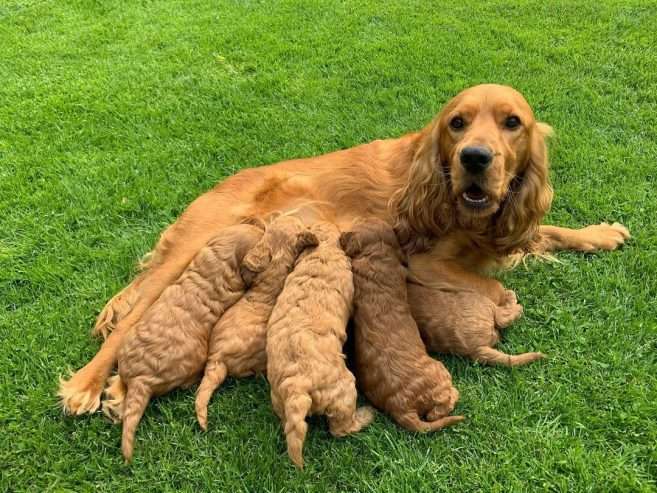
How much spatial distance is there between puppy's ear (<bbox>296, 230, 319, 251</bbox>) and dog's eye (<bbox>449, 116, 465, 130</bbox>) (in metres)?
0.90

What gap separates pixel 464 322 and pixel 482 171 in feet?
2.35

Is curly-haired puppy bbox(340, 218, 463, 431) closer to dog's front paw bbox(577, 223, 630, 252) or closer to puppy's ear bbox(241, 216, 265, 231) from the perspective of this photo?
puppy's ear bbox(241, 216, 265, 231)

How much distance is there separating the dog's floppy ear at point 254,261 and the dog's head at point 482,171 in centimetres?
79

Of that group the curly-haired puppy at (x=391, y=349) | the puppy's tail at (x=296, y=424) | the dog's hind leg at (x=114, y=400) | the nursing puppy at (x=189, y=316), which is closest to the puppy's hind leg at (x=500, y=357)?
the curly-haired puppy at (x=391, y=349)

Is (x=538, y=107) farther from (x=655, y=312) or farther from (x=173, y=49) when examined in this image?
(x=173, y=49)

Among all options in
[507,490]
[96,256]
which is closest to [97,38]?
[96,256]

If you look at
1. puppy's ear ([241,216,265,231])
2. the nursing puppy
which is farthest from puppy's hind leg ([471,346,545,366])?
puppy's ear ([241,216,265,231])

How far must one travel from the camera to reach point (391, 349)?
2.53m

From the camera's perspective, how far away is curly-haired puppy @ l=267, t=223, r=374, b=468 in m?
2.26

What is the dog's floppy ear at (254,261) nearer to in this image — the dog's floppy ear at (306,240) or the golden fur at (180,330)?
the golden fur at (180,330)

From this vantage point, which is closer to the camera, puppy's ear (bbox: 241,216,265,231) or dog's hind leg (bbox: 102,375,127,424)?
dog's hind leg (bbox: 102,375,127,424)

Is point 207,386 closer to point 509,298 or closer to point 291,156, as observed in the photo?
point 509,298

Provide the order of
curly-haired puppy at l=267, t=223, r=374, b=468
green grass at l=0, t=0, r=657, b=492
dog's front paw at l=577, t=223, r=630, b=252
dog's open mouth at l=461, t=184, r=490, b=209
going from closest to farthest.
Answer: curly-haired puppy at l=267, t=223, r=374, b=468 → green grass at l=0, t=0, r=657, b=492 → dog's open mouth at l=461, t=184, r=490, b=209 → dog's front paw at l=577, t=223, r=630, b=252

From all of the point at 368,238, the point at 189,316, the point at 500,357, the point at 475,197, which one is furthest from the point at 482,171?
the point at 189,316
